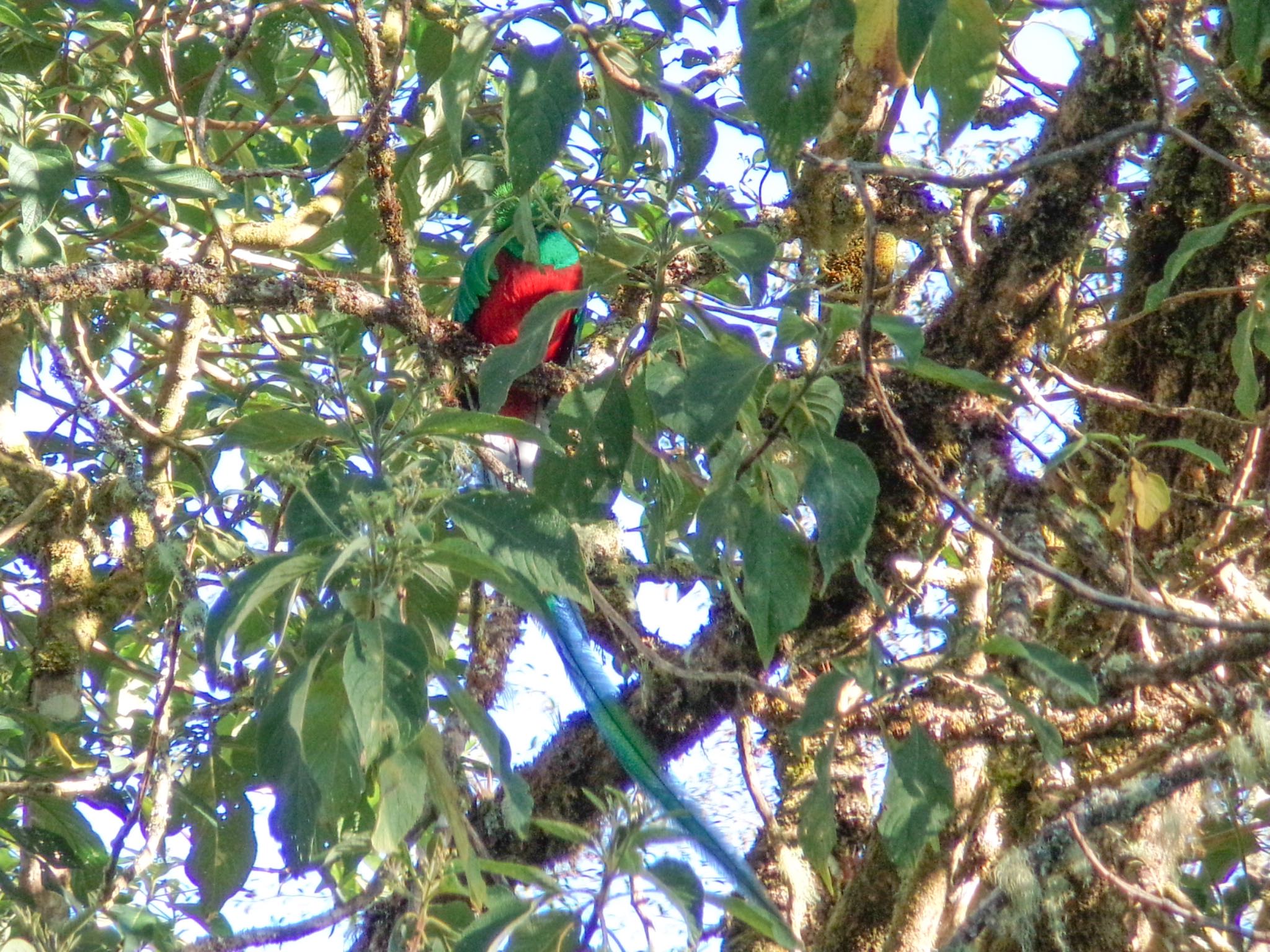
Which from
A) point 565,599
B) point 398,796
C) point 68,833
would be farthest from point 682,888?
point 68,833

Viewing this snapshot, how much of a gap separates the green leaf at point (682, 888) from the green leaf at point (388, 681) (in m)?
0.34

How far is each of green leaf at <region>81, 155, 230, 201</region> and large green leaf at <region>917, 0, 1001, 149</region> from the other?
1.49 m

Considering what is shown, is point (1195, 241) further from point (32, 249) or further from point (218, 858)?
point (32, 249)

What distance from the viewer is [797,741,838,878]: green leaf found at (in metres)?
1.48

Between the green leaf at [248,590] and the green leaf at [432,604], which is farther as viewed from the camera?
the green leaf at [432,604]

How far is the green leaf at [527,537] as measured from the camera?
4.58 feet

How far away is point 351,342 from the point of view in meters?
2.90

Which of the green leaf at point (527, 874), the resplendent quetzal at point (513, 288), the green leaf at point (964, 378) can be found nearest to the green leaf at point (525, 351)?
the green leaf at point (964, 378)

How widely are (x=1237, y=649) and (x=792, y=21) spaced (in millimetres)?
901

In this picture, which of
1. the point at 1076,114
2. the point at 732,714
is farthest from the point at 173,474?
the point at 1076,114

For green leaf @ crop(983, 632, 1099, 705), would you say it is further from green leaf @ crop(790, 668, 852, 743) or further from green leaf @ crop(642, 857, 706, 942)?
green leaf @ crop(642, 857, 706, 942)

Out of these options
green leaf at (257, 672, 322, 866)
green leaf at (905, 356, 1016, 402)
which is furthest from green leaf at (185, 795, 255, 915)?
green leaf at (905, 356, 1016, 402)

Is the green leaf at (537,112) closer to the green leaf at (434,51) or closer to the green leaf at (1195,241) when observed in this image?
the green leaf at (434,51)

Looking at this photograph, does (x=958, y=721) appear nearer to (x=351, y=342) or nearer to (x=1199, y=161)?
(x=1199, y=161)
